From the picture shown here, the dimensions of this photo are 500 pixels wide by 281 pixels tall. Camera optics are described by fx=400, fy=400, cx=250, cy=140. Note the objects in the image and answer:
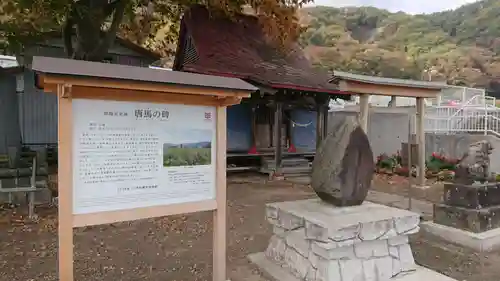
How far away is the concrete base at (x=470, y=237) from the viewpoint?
571 centimetres

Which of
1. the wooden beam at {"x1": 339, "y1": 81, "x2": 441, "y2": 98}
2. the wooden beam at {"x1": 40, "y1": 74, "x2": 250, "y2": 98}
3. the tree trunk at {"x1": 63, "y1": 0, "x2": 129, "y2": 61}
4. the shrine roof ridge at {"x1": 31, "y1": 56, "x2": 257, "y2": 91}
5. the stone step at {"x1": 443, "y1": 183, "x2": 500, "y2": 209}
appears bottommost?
the stone step at {"x1": 443, "y1": 183, "x2": 500, "y2": 209}

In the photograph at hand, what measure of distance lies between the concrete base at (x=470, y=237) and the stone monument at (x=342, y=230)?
1733mm

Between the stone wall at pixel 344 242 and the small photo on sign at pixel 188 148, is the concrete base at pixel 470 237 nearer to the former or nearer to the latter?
the stone wall at pixel 344 242

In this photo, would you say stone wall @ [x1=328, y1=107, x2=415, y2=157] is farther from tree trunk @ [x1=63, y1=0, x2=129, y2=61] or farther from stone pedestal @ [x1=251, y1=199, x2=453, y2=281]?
stone pedestal @ [x1=251, y1=199, x2=453, y2=281]

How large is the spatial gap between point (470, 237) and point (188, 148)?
14.8 feet

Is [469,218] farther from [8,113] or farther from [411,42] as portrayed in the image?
[411,42]

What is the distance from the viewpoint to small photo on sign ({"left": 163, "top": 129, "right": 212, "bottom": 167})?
143 inches

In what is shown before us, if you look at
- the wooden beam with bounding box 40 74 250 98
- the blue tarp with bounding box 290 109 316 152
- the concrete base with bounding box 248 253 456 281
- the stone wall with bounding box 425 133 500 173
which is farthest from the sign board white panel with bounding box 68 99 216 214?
the stone wall with bounding box 425 133 500 173

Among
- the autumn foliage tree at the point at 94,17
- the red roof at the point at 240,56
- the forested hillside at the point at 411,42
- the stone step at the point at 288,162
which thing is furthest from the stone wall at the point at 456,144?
the forested hillside at the point at 411,42

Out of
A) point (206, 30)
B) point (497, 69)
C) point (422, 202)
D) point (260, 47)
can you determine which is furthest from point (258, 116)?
point (497, 69)

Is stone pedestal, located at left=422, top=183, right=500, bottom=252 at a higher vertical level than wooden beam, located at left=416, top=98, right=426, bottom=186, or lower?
lower

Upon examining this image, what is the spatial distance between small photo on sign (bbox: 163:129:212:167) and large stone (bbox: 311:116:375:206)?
4.68 ft

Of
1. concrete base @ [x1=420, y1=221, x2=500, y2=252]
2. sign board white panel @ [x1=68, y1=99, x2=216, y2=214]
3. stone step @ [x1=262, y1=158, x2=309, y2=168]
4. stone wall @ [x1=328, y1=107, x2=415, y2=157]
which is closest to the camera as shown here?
sign board white panel @ [x1=68, y1=99, x2=216, y2=214]

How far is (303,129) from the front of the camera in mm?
14641
